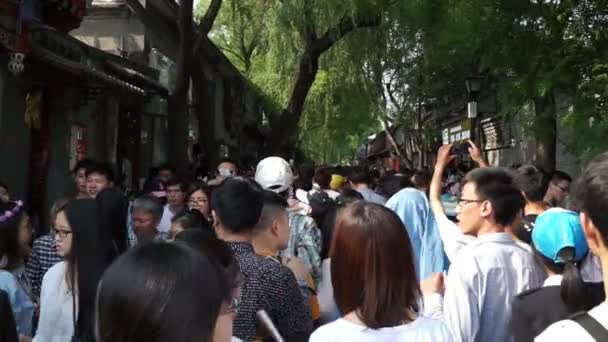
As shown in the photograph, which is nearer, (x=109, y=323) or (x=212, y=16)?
(x=109, y=323)

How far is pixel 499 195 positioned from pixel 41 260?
10.0ft

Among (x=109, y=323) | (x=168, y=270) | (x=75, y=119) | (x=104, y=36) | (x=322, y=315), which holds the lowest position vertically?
(x=322, y=315)

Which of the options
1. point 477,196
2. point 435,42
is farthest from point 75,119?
point 477,196

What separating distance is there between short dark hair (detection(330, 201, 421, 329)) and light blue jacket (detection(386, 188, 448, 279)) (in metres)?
3.50

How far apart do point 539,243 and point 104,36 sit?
46.1 ft

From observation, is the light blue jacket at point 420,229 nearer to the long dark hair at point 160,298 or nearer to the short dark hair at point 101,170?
the short dark hair at point 101,170

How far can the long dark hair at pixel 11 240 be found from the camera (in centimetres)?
395

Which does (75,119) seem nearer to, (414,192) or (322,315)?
(414,192)

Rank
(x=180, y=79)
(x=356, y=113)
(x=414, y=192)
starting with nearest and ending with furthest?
1. (x=414, y=192)
2. (x=180, y=79)
3. (x=356, y=113)

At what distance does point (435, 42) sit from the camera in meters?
12.9

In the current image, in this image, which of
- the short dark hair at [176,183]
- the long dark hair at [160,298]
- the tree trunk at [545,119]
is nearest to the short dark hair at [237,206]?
the long dark hair at [160,298]

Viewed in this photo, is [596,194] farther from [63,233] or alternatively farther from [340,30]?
[340,30]

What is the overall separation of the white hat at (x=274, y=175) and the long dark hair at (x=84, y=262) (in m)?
1.82

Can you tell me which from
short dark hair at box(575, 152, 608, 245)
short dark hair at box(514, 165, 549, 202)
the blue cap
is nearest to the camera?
short dark hair at box(514, 165, 549, 202)
